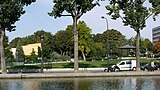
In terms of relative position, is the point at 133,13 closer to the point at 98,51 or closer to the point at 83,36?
the point at 83,36

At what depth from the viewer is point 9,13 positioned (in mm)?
41406

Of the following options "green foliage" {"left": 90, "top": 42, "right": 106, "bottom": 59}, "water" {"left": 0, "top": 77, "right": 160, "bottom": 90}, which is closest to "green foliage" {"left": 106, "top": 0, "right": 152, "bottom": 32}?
"water" {"left": 0, "top": 77, "right": 160, "bottom": 90}

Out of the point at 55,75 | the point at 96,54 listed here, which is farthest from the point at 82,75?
the point at 96,54

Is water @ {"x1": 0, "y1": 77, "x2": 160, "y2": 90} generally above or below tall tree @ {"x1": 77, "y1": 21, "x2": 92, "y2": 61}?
below

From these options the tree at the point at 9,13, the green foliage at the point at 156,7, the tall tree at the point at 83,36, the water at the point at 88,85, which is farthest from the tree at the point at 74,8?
the tall tree at the point at 83,36

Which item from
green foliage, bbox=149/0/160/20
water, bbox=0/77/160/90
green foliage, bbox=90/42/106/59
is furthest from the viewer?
green foliage, bbox=90/42/106/59

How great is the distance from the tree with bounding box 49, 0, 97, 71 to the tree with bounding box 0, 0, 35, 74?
3239 mm

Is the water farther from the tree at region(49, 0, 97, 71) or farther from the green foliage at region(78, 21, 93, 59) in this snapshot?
the green foliage at region(78, 21, 93, 59)

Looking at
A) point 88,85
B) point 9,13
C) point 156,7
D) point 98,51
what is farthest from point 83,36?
point 88,85

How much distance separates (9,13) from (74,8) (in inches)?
301

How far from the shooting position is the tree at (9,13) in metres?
41.1

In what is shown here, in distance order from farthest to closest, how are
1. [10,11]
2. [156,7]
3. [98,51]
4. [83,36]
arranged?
[98,51] → [83,36] → [156,7] → [10,11]

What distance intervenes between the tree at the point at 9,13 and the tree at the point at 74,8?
324 centimetres

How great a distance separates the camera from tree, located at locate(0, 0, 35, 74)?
41.1 meters
